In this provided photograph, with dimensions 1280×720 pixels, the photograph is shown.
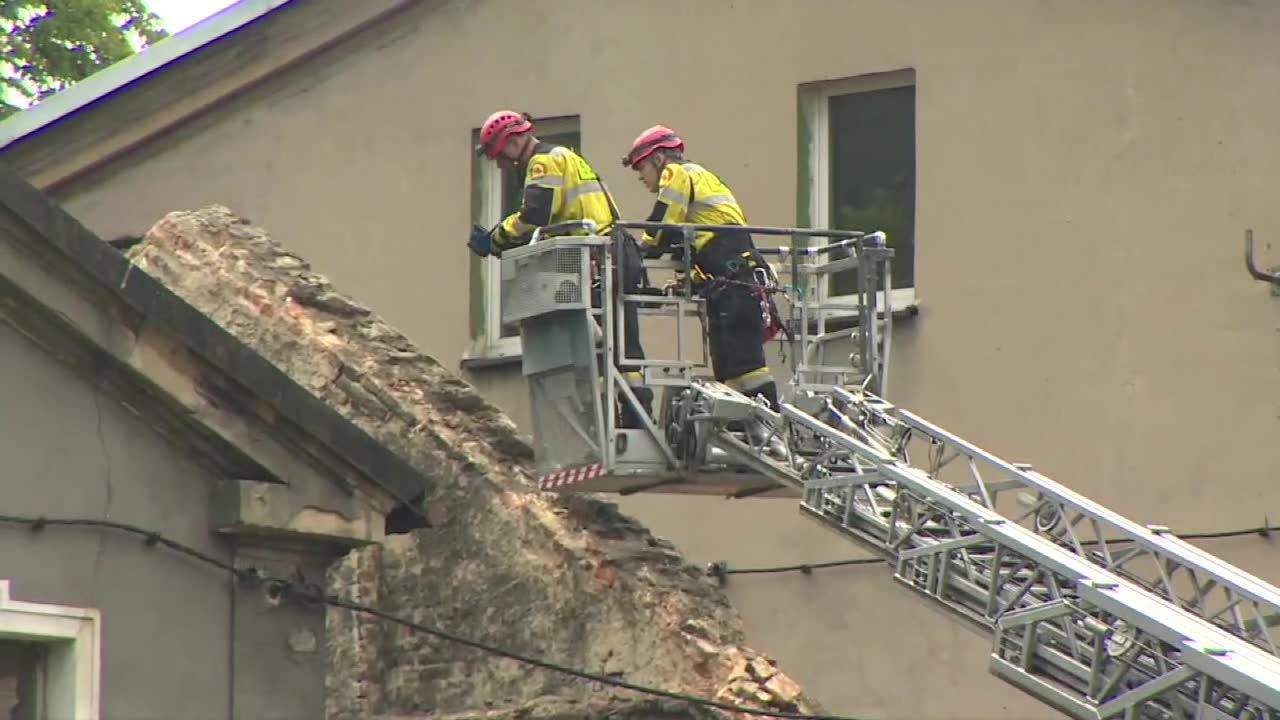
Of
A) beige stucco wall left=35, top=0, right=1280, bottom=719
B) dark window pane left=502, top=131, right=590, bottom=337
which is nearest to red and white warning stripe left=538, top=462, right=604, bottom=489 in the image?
beige stucco wall left=35, top=0, right=1280, bottom=719

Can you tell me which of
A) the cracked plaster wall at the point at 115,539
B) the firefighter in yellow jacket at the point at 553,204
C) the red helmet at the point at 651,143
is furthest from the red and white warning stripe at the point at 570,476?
the cracked plaster wall at the point at 115,539

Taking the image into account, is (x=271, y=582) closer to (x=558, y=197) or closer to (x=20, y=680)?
(x=20, y=680)

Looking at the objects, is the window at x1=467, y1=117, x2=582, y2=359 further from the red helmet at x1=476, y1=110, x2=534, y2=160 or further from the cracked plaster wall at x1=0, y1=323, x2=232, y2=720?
the cracked plaster wall at x1=0, y1=323, x2=232, y2=720

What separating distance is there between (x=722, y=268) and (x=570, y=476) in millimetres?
1532

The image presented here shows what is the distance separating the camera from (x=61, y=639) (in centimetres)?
1119

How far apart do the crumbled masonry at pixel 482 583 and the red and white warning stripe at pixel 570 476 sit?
0.15 meters

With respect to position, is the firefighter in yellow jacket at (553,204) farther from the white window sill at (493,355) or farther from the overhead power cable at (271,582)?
the white window sill at (493,355)

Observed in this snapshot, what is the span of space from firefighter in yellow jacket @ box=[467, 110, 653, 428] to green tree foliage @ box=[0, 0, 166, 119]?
12610 millimetres

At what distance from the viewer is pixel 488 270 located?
2184cm

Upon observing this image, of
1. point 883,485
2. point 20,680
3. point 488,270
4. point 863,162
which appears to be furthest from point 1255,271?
point 20,680

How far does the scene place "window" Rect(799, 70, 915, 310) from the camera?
63.4ft

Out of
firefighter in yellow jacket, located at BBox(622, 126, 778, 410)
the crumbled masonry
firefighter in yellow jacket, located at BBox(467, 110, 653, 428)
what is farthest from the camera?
firefighter in yellow jacket, located at BBox(622, 126, 778, 410)

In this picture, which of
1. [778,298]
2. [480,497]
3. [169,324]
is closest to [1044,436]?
[778,298]

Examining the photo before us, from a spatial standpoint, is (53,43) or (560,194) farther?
Result: (53,43)
